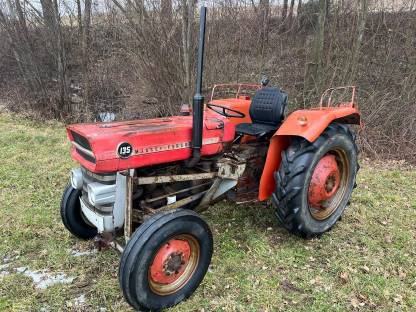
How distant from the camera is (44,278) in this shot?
2.86 metres

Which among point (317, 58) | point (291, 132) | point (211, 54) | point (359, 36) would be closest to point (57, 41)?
point (211, 54)

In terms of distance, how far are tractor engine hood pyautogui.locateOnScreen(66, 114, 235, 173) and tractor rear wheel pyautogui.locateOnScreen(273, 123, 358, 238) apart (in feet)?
1.95

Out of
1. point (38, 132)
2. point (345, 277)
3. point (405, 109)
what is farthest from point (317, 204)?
point (38, 132)

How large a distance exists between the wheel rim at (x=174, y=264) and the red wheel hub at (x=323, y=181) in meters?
1.18

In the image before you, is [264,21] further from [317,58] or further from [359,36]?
[359,36]

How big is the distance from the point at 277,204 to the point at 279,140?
0.53 m

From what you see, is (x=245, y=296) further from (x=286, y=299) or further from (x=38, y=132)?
(x=38, y=132)

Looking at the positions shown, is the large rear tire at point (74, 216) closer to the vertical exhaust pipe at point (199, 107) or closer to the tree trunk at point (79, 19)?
the vertical exhaust pipe at point (199, 107)

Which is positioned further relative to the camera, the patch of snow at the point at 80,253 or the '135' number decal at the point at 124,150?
the patch of snow at the point at 80,253

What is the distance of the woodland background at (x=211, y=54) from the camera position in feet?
21.7

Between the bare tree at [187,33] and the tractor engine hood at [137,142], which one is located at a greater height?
the bare tree at [187,33]

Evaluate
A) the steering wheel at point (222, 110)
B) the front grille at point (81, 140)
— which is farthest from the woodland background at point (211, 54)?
the front grille at point (81, 140)

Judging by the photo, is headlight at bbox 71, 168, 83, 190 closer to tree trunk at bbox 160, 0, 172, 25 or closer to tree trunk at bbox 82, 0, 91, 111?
tree trunk at bbox 160, 0, 172, 25

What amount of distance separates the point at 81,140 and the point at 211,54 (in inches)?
203
